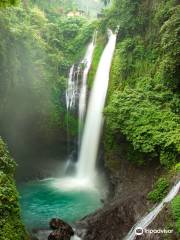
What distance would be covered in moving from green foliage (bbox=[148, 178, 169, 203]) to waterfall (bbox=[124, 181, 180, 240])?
562 millimetres

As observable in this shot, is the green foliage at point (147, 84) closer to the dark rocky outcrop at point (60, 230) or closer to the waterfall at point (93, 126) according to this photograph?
the waterfall at point (93, 126)

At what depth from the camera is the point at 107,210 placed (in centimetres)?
1305

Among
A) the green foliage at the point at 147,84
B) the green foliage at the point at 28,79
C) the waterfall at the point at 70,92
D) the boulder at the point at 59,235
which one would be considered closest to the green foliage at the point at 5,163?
the boulder at the point at 59,235

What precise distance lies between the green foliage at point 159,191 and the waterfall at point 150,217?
56 cm

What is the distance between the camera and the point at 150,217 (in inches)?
424

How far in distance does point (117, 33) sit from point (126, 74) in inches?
154

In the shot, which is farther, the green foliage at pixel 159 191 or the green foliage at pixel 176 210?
the green foliage at pixel 159 191

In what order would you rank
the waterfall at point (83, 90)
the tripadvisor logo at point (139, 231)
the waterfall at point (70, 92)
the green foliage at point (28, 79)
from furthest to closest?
1. the waterfall at point (70, 92)
2. the waterfall at point (83, 90)
3. the green foliage at point (28, 79)
4. the tripadvisor logo at point (139, 231)

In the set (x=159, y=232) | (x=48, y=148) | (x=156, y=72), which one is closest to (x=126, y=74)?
(x=156, y=72)

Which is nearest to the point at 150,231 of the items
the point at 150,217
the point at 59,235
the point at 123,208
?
the point at 150,217

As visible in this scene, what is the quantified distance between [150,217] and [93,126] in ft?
28.2

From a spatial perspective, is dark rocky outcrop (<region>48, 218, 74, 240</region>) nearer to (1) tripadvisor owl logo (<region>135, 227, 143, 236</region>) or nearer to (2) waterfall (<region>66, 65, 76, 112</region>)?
(1) tripadvisor owl logo (<region>135, 227, 143, 236</region>)

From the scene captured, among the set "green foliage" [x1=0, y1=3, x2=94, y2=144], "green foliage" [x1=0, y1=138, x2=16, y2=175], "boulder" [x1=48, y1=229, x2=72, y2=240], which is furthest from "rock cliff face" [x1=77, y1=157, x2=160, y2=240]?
"green foliage" [x1=0, y1=3, x2=94, y2=144]

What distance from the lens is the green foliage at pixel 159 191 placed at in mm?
11893
